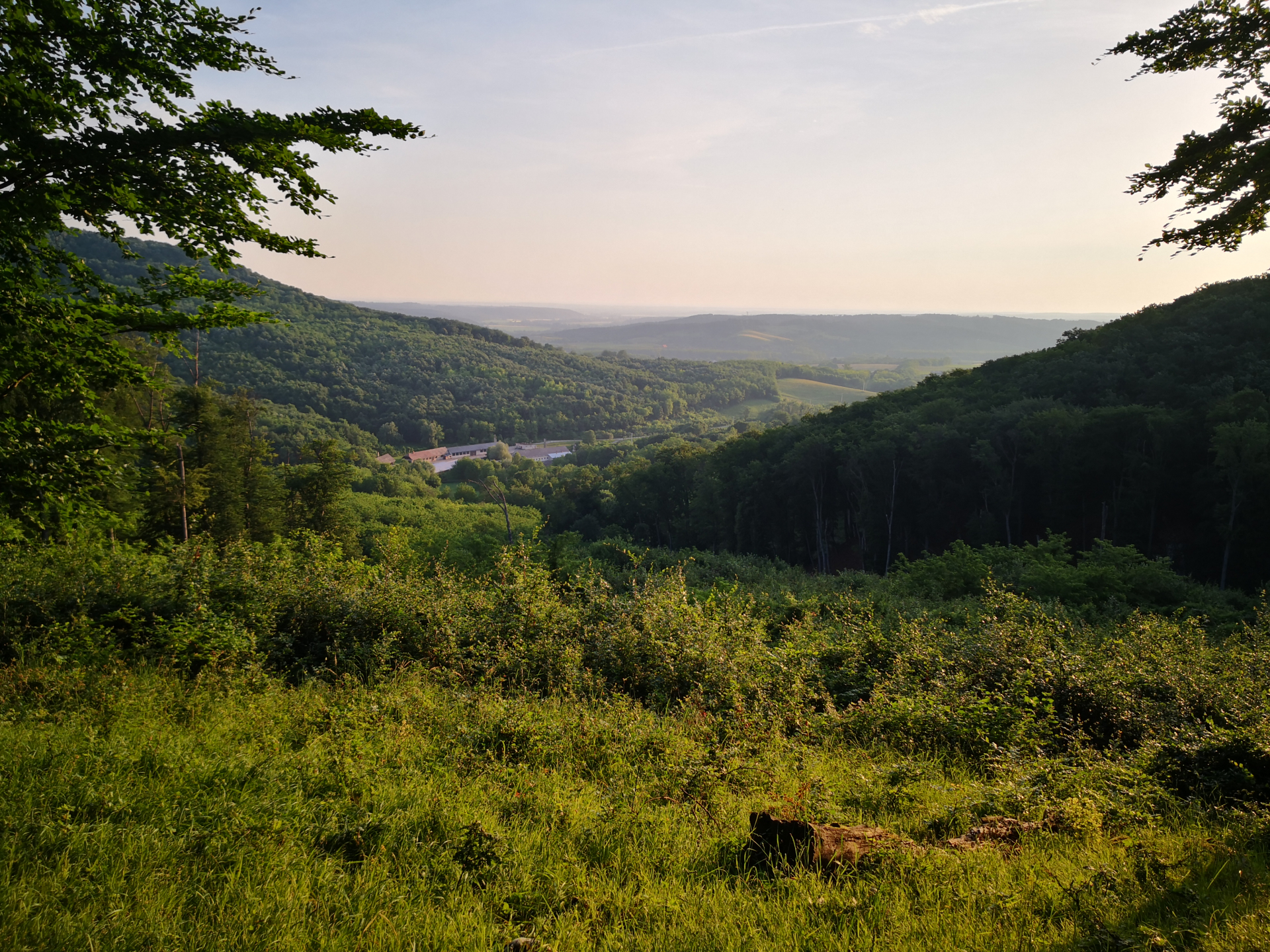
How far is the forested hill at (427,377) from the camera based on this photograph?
322ft

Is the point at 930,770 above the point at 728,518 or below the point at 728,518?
above

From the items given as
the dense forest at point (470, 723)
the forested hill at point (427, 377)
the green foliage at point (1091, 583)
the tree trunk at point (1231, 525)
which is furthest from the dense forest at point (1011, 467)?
the forested hill at point (427, 377)

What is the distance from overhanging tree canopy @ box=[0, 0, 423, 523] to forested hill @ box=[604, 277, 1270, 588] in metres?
33.3

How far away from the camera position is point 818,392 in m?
182

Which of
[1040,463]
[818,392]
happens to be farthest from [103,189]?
[818,392]

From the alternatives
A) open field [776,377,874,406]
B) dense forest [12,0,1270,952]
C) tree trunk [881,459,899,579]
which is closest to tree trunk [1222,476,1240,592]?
dense forest [12,0,1270,952]

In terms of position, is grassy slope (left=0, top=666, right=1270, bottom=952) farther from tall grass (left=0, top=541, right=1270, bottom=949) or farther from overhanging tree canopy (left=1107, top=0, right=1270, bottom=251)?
overhanging tree canopy (left=1107, top=0, right=1270, bottom=251)

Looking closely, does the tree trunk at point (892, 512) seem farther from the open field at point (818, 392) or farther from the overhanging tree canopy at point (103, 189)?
the open field at point (818, 392)

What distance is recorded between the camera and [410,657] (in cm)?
797

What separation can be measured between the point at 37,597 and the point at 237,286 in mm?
5617

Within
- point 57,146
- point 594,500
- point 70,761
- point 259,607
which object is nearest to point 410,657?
point 259,607

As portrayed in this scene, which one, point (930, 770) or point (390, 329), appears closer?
point (930, 770)

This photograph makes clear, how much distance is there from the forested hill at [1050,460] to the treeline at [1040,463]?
90 millimetres

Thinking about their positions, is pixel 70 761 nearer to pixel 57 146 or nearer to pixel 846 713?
pixel 57 146
